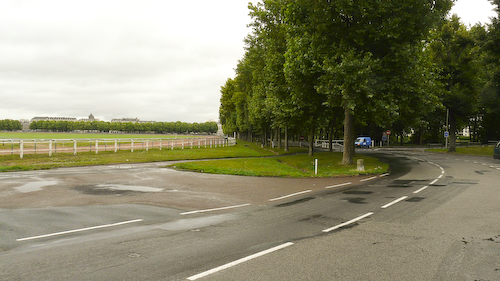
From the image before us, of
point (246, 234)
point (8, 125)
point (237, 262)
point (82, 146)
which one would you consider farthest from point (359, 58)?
point (8, 125)

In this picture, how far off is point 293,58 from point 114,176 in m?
14.5

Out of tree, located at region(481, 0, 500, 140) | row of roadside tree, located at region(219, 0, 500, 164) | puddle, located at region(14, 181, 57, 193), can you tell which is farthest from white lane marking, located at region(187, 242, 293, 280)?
tree, located at region(481, 0, 500, 140)

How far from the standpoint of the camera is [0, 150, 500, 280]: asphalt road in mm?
4590

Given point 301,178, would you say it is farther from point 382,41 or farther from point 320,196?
point 382,41

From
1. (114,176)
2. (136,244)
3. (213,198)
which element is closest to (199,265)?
(136,244)

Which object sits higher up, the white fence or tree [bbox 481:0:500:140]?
tree [bbox 481:0:500:140]

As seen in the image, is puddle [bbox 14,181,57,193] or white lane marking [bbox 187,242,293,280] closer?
white lane marking [bbox 187,242,293,280]

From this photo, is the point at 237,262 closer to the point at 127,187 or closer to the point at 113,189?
the point at 113,189

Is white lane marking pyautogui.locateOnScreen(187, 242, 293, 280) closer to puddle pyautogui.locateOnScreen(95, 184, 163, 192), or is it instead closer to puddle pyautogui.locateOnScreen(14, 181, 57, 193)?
puddle pyautogui.locateOnScreen(95, 184, 163, 192)

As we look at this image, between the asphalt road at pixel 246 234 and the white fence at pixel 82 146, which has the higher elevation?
the white fence at pixel 82 146

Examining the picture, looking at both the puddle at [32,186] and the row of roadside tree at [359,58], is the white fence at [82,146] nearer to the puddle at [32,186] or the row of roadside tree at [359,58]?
the puddle at [32,186]

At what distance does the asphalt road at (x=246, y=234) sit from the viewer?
4.59 m

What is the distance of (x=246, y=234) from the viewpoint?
6383 mm

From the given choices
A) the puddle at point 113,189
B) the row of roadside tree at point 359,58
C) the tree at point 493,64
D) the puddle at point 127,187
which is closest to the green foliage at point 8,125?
the row of roadside tree at point 359,58
